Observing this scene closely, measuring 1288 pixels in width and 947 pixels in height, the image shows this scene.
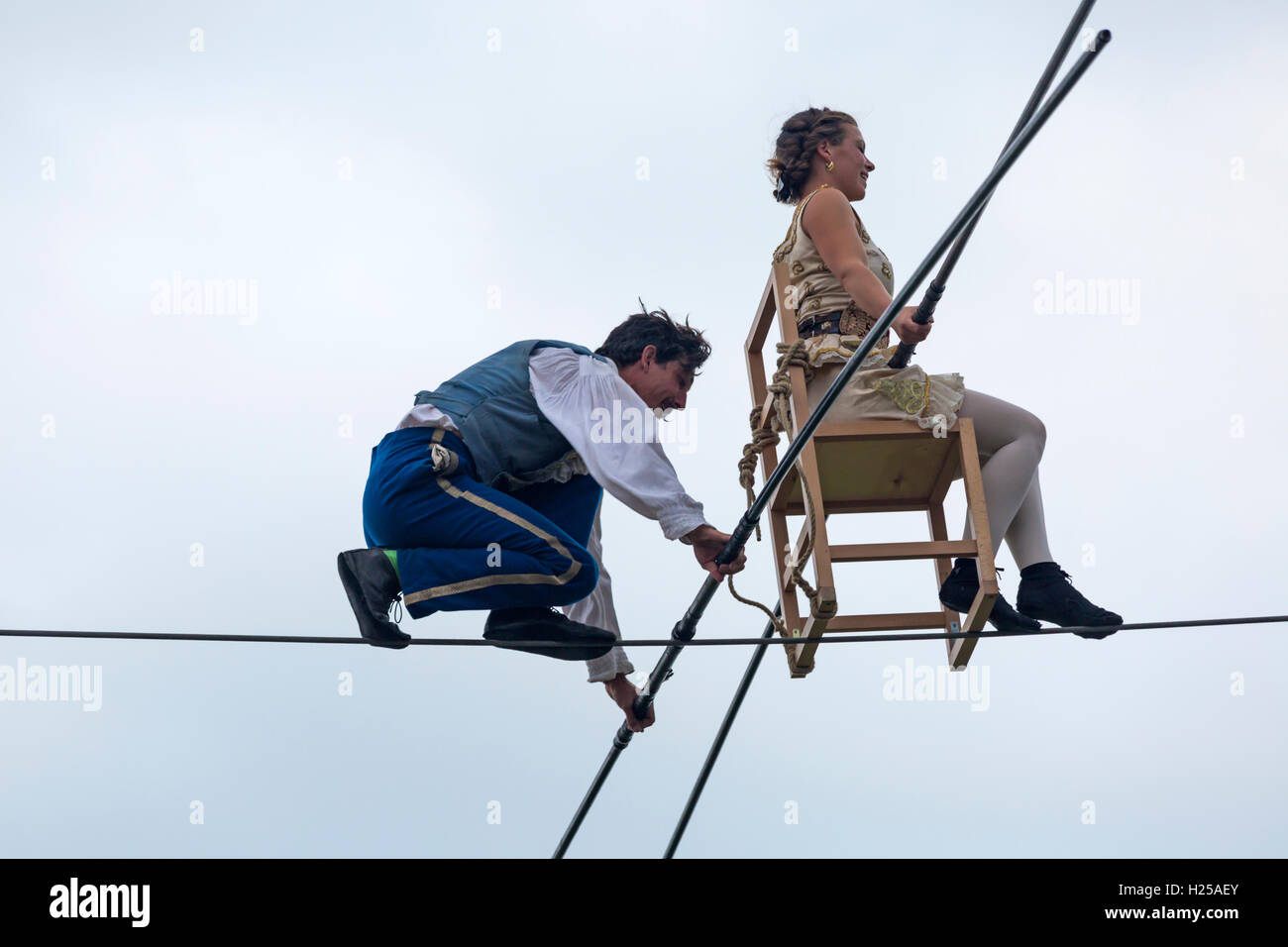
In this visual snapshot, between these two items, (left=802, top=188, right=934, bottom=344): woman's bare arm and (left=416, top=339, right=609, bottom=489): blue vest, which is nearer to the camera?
(left=802, top=188, right=934, bottom=344): woman's bare arm

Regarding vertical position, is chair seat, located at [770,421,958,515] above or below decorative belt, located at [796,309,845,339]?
below

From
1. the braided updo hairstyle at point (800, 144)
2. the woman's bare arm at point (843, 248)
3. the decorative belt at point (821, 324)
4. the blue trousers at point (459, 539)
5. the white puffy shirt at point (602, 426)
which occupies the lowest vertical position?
the blue trousers at point (459, 539)

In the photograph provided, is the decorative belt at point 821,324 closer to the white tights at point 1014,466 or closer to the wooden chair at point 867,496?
the wooden chair at point 867,496

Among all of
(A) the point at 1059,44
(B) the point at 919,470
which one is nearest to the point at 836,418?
(B) the point at 919,470

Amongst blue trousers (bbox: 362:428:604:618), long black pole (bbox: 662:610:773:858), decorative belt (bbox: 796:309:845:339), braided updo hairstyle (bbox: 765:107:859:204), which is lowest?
long black pole (bbox: 662:610:773:858)

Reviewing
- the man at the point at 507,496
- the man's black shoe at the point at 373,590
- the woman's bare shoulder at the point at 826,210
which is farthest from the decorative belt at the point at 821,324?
the man's black shoe at the point at 373,590

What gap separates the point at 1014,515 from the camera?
19.0 feet

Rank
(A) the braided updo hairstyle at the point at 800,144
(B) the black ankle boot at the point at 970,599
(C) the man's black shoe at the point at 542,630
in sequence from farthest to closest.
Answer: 1. (A) the braided updo hairstyle at the point at 800,144
2. (C) the man's black shoe at the point at 542,630
3. (B) the black ankle boot at the point at 970,599

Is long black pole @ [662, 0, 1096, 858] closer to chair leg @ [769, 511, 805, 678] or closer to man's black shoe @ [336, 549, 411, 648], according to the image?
chair leg @ [769, 511, 805, 678]

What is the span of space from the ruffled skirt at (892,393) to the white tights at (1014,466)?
3.7 inches

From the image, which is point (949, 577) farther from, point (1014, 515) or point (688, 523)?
point (688, 523)

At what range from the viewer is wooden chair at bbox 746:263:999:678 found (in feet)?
18.3

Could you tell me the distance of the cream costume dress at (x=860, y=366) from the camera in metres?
5.71

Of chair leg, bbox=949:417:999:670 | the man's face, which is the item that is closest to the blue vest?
the man's face
